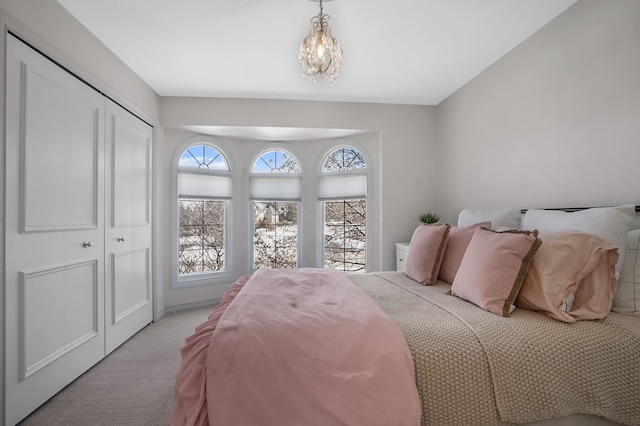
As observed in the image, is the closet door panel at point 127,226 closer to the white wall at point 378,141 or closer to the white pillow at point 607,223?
the white wall at point 378,141

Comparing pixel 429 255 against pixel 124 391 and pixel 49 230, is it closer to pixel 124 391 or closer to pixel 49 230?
pixel 124 391

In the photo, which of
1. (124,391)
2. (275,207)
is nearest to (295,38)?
(275,207)

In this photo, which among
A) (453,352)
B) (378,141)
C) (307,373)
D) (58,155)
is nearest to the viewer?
(307,373)

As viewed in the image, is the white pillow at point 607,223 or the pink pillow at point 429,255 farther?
the pink pillow at point 429,255

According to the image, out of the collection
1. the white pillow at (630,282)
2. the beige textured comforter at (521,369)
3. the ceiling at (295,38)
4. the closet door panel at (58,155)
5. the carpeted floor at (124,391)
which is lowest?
the carpeted floor at (124,391)

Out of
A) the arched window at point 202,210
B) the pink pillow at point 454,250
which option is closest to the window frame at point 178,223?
the arched window at point 202,210

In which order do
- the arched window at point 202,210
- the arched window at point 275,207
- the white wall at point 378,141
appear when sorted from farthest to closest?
the arched window at point 275,207 < the arched window at point 202,210 < the white wall at point 378,141

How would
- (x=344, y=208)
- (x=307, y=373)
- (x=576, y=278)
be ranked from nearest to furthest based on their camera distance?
(x=307, y=373)
(x=576, y=278)
(x=344, y=208)

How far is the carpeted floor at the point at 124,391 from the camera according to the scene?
5.57ft

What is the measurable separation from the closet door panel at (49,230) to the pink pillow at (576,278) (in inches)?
110

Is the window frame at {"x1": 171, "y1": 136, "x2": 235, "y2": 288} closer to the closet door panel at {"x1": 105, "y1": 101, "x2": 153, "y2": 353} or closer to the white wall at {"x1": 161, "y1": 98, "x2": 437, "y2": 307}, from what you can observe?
the white wall at {"x1": 161, "y1": 98, "x2": 437, "y2": 307}

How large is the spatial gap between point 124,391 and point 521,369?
2341 mm

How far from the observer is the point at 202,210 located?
3.87 meters

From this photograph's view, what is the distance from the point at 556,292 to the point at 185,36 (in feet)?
9.72
